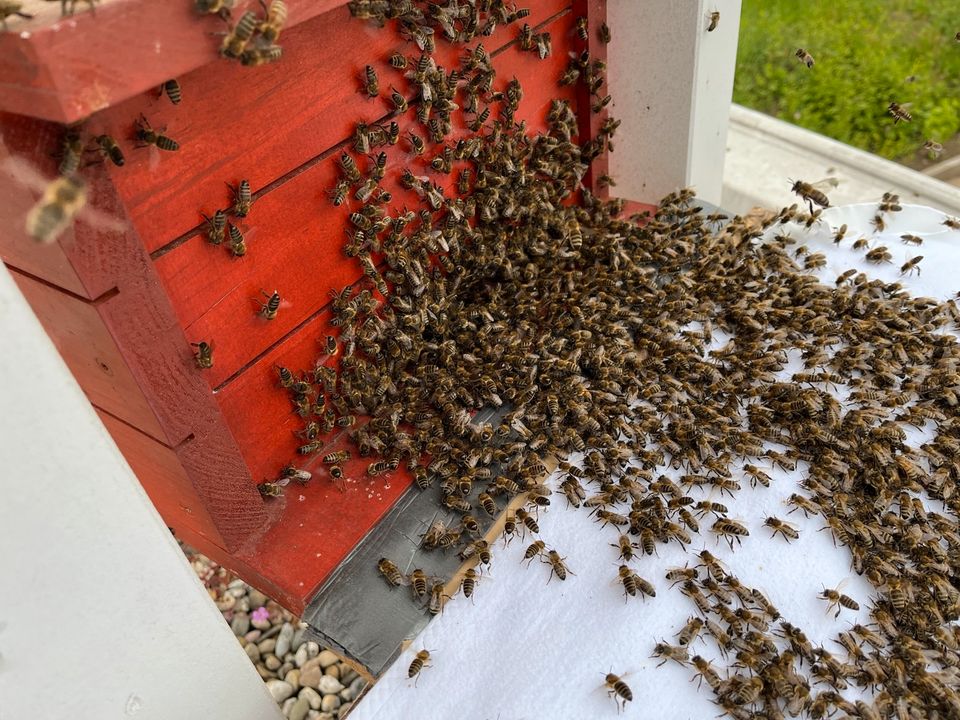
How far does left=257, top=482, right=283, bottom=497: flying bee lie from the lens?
9.87ft

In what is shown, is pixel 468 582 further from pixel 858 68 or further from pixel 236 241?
pixel 858 68

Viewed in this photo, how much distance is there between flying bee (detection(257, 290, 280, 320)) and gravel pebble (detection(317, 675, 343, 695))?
7.11ft

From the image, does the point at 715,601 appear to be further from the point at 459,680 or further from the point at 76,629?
the point at 76,629

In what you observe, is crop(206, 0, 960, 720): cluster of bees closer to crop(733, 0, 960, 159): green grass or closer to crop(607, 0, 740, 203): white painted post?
crop(607, 0, 740, 203): white painted post

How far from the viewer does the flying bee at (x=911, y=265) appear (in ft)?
13.2

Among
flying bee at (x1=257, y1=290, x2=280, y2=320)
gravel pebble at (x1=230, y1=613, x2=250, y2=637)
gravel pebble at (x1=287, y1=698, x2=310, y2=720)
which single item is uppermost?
flying bee at (x1=257, y1=290, x2=280, y2=320)

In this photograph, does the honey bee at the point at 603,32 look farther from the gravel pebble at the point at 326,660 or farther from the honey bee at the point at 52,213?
the gravel pebble at the point at 326,660

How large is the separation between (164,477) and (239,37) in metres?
1.75

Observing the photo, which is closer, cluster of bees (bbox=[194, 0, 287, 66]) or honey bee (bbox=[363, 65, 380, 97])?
cluster of bees (bbox=[194, 0, 287, 66])

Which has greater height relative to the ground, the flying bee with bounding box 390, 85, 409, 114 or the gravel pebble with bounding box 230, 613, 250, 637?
the flying bee with bounding box 390, 85, 409, 114

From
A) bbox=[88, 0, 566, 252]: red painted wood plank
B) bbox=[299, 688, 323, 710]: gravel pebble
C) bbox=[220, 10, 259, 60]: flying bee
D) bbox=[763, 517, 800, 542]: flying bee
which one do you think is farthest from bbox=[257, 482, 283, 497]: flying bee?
bbox=[763, 517, 800, 542]: flying bee

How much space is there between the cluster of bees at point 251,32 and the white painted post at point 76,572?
2.69 ft

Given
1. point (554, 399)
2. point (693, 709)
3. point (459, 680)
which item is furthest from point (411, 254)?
point (693, 709)

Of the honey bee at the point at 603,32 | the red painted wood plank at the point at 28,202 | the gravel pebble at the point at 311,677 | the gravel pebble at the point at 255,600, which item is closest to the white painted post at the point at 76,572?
the red painted wood plank at the point at 28,202
